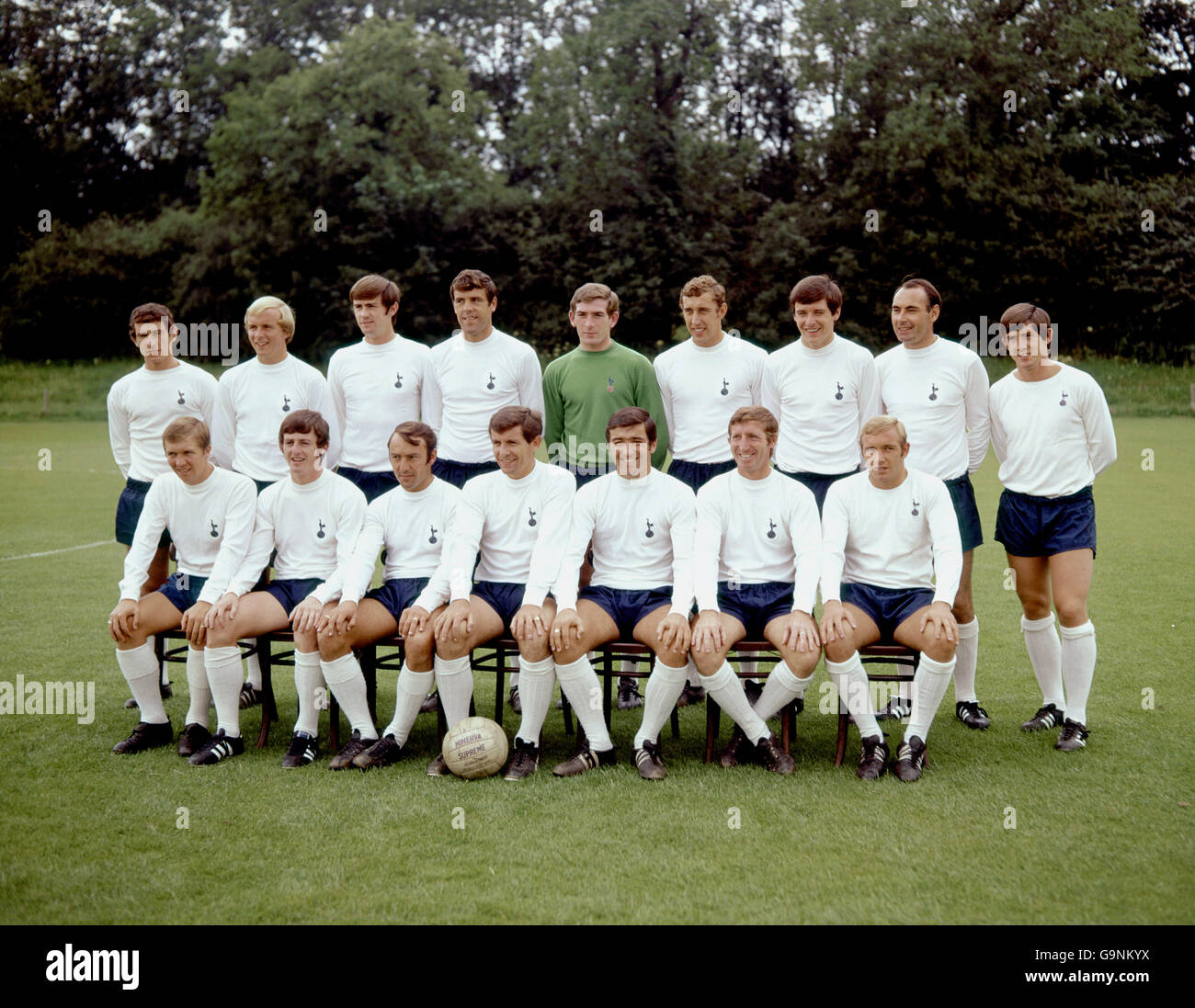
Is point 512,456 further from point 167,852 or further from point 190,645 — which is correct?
point 167,852

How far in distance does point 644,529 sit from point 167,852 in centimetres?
241

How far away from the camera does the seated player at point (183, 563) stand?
17.2 ft

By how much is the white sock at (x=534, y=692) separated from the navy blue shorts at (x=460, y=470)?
4.55 ft

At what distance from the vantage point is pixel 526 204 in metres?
35.2

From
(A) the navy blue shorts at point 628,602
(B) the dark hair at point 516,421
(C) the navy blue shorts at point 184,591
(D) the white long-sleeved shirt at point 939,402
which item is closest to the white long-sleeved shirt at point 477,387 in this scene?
(B) the dark hair at point 516,421

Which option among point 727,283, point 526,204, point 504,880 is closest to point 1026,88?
point 727,283

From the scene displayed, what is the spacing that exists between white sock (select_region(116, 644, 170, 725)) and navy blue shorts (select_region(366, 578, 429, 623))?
1068 mm

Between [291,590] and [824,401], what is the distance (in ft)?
9.12

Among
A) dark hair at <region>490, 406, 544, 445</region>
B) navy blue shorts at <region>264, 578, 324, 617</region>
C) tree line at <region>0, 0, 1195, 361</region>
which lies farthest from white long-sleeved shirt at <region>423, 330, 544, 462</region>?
tree line at <region>0, 0, 1195, 361</region>

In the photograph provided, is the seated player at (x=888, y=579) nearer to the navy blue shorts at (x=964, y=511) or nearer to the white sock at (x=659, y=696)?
the navy blue shorts at (x=964, y=511)

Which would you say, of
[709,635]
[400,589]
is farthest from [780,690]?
[400,589]

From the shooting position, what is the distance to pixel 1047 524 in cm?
539

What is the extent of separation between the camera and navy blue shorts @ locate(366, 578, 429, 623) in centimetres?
524

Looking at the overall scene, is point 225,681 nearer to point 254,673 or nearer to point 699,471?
point 254,673
